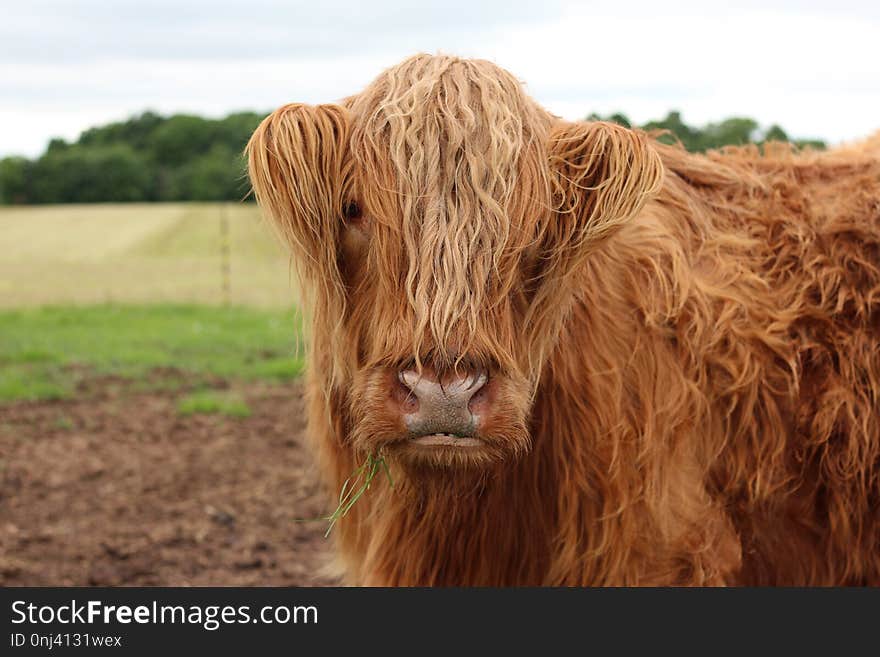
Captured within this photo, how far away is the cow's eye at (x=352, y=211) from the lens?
2.47 metres

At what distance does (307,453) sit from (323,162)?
15.5 ft

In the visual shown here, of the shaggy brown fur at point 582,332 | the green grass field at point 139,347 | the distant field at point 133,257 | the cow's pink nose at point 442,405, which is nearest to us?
the cow's pink nose at point 442,405

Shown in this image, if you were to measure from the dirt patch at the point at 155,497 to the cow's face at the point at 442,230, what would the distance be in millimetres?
2404

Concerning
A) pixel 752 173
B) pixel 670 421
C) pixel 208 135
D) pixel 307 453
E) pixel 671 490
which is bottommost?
pixel 307 453

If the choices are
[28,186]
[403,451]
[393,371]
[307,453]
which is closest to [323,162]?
[393,371]

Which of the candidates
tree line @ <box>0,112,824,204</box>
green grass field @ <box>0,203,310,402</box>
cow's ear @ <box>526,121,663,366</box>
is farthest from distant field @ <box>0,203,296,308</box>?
cow's ear @ <box>526,121,663,366</box>

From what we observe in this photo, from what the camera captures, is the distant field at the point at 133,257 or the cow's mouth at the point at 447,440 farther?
the distant field at the point at 133,257

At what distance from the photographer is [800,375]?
3.09 metres

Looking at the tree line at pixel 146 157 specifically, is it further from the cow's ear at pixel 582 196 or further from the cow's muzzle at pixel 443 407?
the cow's muzzle at pixel 443 407

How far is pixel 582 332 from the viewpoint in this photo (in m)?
2.82

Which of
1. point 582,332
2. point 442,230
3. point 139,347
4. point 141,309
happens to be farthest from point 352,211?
point 141,309

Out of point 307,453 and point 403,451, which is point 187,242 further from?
point 403,451

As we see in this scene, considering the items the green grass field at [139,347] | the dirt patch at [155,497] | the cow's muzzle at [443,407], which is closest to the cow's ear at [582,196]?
the cow's muzzle at [443,407]

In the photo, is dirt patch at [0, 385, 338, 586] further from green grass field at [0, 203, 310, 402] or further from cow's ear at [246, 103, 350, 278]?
cow's ear at [246, 103, 350, 278]
